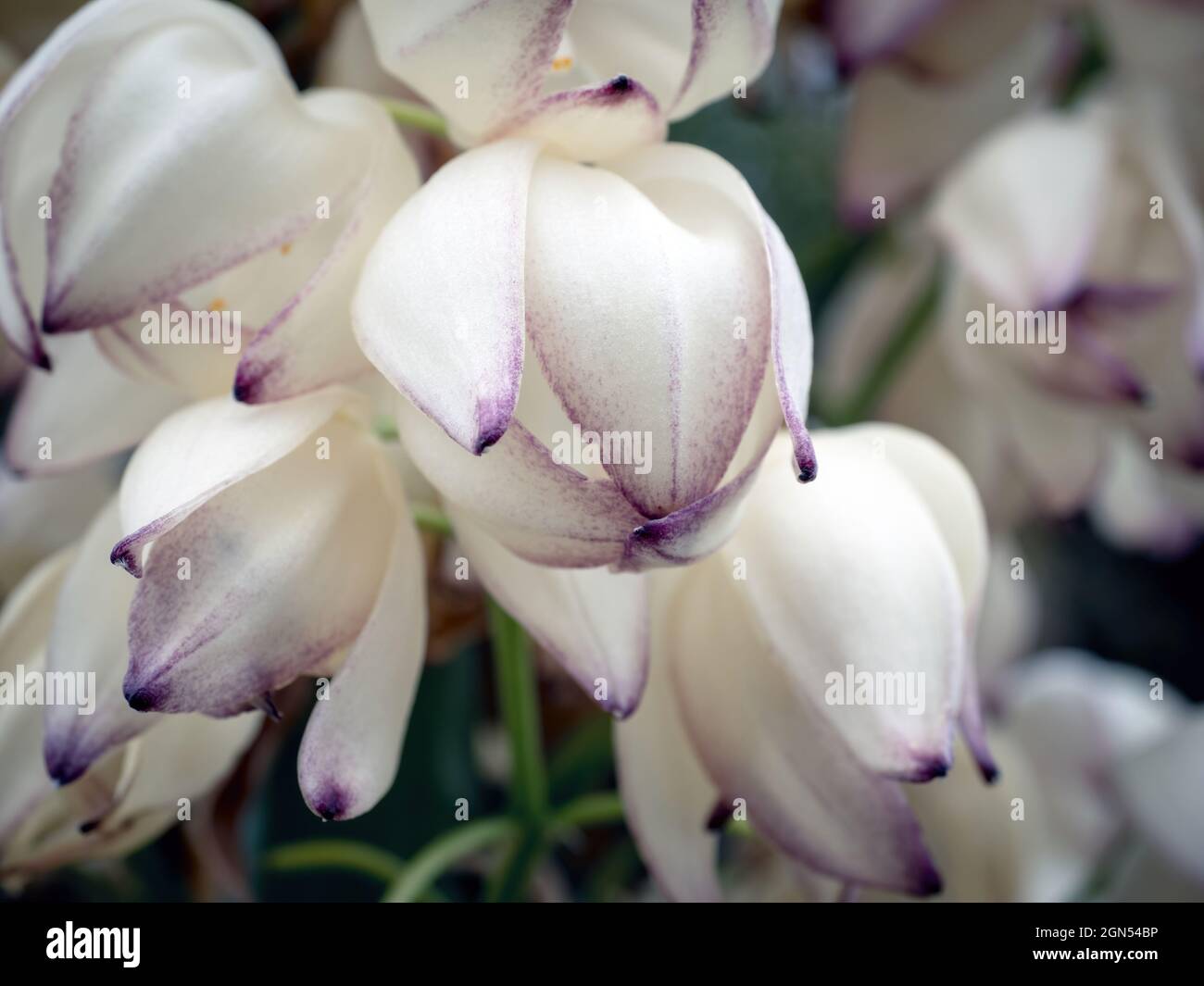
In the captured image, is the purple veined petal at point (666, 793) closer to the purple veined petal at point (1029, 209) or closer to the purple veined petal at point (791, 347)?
the purple veined petal at point (791, 347)

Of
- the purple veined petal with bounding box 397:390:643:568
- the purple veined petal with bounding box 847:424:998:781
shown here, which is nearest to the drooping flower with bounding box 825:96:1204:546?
the purple veined petal with bounding box 847:424:998:781

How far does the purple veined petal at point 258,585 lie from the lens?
0.75 feet

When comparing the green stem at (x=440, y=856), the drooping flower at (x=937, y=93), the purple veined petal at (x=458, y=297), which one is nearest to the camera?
the purple veined petal at (x=458, y=297)

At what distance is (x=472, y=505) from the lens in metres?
0.23

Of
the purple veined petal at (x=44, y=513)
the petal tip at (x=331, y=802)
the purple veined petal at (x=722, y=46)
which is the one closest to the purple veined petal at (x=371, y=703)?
the petal tip at (x=331, y=802)

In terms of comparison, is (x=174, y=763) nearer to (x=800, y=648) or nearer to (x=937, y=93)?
(x=800, y=648)

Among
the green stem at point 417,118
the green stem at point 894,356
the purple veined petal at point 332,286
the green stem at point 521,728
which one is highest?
the green stem at point 417,118

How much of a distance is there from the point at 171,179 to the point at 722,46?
11 cm

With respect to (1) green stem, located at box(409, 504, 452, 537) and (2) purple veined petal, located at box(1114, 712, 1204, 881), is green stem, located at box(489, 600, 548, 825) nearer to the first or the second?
(1) green stem, located at box(409, 504, 452, 537)

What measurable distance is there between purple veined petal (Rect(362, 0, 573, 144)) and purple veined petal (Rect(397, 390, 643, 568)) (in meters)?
0.07

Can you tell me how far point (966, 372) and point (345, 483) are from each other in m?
0.28

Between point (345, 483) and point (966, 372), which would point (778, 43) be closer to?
point (966, 372)

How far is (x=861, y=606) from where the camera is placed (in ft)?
0.86

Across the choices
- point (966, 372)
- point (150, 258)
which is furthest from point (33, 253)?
point (966, 372)
